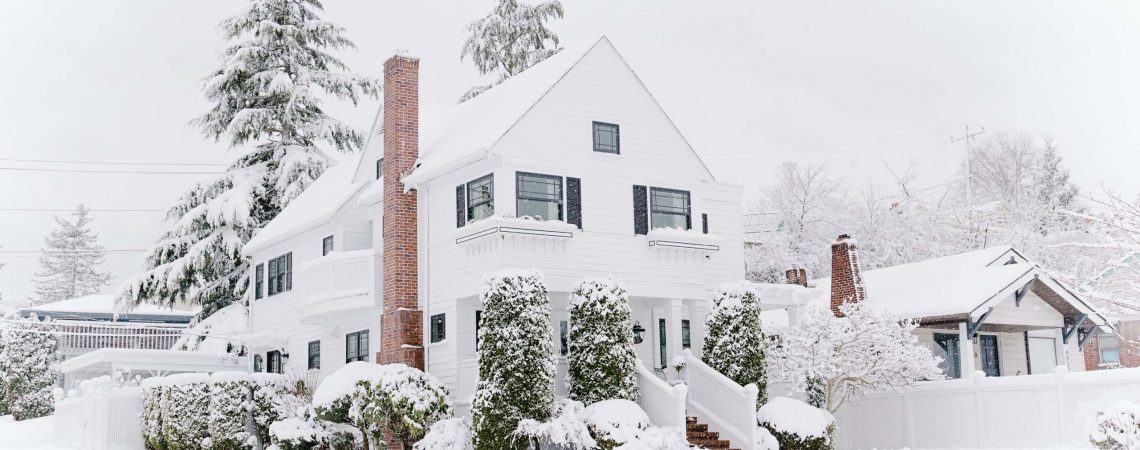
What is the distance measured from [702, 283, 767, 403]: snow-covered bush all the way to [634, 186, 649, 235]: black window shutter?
96.1 inches

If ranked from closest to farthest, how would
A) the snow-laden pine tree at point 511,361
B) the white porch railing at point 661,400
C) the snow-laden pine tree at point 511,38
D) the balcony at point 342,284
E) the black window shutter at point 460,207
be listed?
the snow-laden pine tree at point 511,361 < the white porch railing at point 661,400 < the black window shutter at point 460,207 < the balcony at point 342,284 < the snow-laden pine tree at point 511,38

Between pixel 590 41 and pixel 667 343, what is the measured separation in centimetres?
701

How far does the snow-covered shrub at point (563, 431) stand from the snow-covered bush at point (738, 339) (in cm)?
423

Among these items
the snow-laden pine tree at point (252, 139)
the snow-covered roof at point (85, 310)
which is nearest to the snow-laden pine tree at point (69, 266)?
the snow-covered roof at point (85, 310)

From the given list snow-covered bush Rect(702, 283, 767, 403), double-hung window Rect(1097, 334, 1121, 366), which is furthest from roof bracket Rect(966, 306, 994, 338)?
double-hung window Rect(1097, 334, 1121, 366)

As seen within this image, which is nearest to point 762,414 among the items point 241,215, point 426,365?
point 426,365

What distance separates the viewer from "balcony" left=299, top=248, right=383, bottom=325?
25.8 m

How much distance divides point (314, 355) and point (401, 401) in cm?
918

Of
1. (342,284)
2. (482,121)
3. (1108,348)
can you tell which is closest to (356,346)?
(342,284)

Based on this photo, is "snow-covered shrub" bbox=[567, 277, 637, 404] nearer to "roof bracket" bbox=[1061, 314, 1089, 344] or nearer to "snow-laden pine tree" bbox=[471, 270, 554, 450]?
"snow-laden pine tree" bbox=[471, 270, 554, 450]

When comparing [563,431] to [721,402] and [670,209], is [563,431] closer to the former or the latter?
[721,402]

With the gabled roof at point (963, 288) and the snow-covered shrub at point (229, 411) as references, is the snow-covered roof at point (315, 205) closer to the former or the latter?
the snow-covered shrub at point (229, 411)

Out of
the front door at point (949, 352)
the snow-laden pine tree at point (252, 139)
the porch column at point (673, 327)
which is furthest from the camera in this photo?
the snow-laden pine tree at point (252, 139)

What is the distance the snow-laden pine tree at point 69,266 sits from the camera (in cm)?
8119
